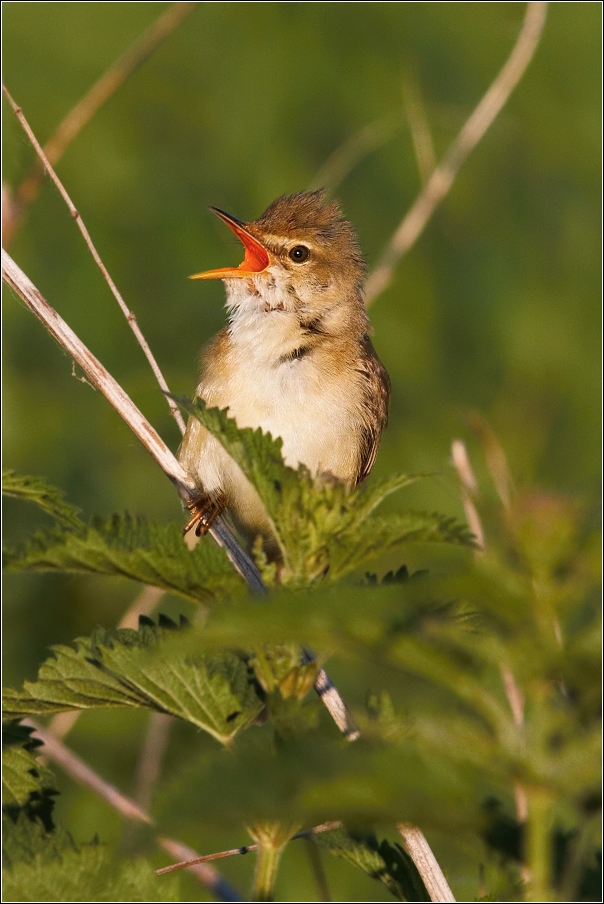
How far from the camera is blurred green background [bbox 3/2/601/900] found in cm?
478

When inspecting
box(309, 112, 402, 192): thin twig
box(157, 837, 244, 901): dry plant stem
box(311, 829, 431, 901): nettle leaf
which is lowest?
box(157, 837, 244, 901): dry plant stem

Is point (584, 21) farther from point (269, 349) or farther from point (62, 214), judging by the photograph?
point (269, 349)

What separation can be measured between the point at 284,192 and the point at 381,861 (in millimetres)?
4452

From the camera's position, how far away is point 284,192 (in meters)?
5.72

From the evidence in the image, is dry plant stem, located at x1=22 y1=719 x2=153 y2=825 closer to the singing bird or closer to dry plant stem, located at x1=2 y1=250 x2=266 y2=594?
dry plant stem, located at x1=2 y1=250 x2=266 y2=594

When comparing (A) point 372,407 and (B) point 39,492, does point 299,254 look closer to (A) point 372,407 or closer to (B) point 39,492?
(A) point 372,407

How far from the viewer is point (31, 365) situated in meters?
5.04

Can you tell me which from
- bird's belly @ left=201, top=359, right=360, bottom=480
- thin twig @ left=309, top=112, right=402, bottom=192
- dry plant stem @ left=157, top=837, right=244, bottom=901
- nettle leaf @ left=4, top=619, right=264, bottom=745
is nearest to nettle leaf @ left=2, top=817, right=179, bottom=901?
nettle leaf @ left=4, top=619, right=264, bottom=745

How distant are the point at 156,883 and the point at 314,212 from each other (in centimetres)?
266

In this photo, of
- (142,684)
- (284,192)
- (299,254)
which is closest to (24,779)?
(142,684)

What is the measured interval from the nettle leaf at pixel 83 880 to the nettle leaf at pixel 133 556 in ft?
1.08

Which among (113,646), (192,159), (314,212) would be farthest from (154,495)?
(113,646)

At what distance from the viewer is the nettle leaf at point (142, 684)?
5.04ft

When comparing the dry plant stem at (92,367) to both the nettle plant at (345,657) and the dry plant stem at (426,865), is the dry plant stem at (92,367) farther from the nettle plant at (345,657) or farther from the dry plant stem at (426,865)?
the dry plant stem at (426,865)
